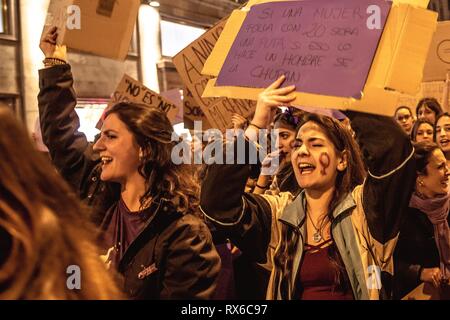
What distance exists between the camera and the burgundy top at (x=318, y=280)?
2.24 meters

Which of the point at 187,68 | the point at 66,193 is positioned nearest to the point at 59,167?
the point at 187,68

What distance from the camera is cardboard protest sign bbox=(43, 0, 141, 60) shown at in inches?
111

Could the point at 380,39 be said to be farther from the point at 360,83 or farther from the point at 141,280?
the point at 141,280

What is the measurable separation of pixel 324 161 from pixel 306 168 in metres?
0.08

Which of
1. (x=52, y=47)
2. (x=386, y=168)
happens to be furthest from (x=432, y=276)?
(x=52, y=47)

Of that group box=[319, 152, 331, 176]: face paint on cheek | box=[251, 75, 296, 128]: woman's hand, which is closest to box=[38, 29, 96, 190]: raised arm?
box=[251, 75, 296, 128]: woman's hand

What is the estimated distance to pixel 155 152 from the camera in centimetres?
264

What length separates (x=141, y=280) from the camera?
2.23 m

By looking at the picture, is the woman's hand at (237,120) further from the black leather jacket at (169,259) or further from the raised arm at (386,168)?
the raised arm at (386,168)

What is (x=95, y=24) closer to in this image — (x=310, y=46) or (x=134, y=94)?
(x=310, y=46)

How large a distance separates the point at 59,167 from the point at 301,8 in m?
1.41

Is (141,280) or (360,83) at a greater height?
(360,83)

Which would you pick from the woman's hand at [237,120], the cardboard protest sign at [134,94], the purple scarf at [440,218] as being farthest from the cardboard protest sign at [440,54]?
the cardboard protest sign at [134,94]

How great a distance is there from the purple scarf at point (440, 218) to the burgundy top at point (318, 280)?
1.38 metres
